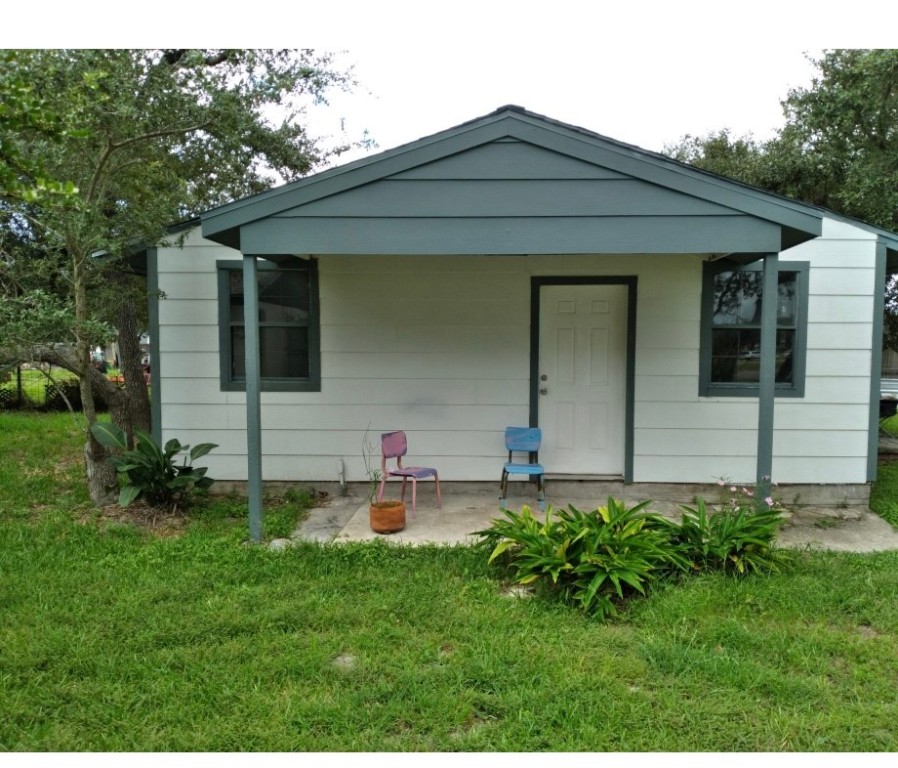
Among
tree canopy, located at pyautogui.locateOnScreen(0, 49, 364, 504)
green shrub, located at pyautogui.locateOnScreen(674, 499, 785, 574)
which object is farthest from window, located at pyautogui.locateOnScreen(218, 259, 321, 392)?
green shrub, located at pyautogui.locateOnScreen(674, 499, 785, 574)

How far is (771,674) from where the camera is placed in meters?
2.98

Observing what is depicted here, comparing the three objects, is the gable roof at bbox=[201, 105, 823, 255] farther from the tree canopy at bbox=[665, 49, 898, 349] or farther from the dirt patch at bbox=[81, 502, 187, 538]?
the tree canopy at bbox=[665, 49, 898, 349]

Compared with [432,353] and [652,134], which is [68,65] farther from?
[652,134]

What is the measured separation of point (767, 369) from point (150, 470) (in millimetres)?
4892

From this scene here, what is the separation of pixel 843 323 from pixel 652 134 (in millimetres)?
15834

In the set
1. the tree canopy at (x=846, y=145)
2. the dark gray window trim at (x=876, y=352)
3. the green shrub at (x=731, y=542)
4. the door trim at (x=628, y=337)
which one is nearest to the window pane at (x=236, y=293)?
the door trim at (x=628, y=337)

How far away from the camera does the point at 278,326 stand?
20.8 feet

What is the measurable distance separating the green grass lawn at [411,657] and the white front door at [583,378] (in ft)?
6.97

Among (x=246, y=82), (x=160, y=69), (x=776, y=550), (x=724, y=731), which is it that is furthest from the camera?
(x=246, y=82)

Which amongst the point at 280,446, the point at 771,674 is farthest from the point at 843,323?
the point at 280,446

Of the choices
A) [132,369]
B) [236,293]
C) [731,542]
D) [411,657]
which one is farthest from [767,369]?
[132,369]

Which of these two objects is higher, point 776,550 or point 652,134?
point 652,134

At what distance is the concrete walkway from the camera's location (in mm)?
4938

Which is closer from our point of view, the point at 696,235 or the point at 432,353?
the point at 696,235
